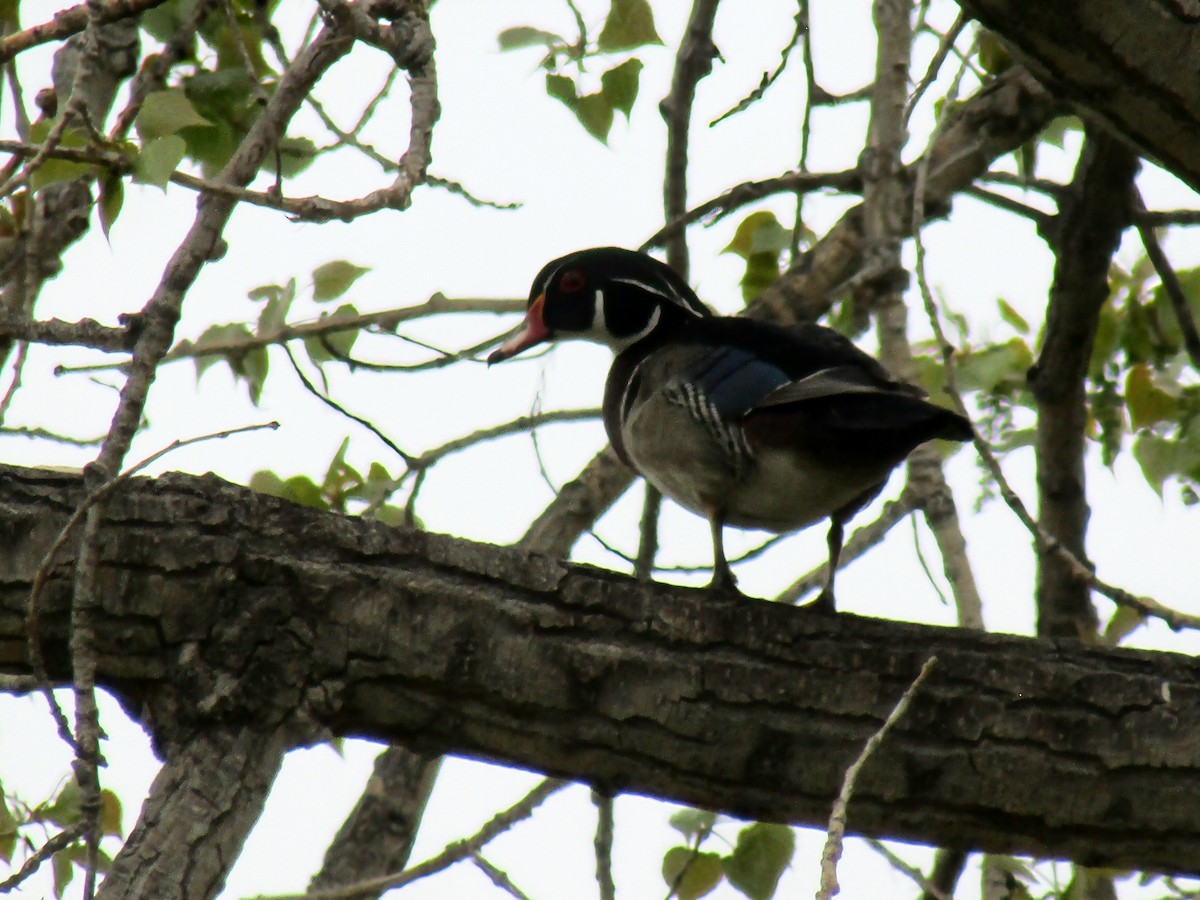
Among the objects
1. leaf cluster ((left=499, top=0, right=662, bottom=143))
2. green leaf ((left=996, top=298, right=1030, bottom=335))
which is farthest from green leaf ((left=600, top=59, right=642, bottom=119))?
green leaf ((left=996, top=298, right=1030, bottom=335))

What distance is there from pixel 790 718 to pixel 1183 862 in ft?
2.31

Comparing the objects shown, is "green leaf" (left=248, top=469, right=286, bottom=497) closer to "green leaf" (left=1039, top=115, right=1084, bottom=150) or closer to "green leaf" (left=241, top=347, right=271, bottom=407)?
"green leaf" (left=241, top=347, right=271, bottom=407)

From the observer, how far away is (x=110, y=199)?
2.47 meters

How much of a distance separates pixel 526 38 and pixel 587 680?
1.53 m

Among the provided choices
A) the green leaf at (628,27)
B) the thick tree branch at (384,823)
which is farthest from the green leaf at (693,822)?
the green leaf at (628,27)

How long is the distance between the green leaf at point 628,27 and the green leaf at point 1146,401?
1356mm

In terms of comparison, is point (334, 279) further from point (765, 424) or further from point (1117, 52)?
point (1117, 52)

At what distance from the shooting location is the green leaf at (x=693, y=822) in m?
3.05

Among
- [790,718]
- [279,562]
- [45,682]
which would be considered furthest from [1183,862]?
[45,682]

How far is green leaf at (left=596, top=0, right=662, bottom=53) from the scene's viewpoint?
3.29 metres

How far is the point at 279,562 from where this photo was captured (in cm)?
243

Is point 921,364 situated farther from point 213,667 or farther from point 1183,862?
point 213,667

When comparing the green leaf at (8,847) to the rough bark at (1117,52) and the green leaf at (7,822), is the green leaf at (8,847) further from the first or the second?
the rough bark at (1117,52)

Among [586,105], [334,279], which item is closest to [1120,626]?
[586,105]
